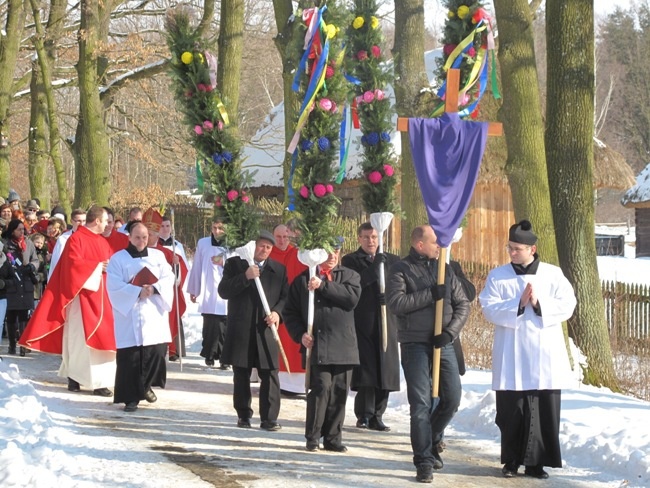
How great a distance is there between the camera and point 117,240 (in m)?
13.5

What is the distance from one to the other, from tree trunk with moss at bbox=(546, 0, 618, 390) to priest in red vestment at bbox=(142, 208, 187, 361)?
4.60 m

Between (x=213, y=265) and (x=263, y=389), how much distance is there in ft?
16.2

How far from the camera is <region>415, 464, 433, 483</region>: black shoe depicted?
24.9ft

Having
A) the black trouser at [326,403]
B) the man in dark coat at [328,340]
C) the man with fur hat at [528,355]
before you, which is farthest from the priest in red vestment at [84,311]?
the man with fur hat at [528,355]

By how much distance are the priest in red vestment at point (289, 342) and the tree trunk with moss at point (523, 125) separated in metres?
2.72

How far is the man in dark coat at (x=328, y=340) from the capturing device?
8.73 meters

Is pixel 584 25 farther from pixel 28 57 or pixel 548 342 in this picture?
pixel 28 57

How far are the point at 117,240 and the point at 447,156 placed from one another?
20.1 ft

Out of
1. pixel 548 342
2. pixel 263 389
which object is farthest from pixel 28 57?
pixel 548 342

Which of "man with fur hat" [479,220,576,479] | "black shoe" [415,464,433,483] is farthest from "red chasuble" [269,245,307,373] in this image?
"black shoe" [415,464,433,483]

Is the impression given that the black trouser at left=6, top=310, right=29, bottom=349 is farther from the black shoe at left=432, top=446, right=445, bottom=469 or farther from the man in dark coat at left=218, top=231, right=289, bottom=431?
the black shoe at left=432, top=446, right=445, bottom=469

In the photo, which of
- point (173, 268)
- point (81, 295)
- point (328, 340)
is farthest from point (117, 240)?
point (328, 340)

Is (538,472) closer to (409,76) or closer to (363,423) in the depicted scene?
(363,423)

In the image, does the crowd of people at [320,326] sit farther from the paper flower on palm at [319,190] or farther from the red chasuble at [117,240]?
the paper flower on palm at [319,190]
